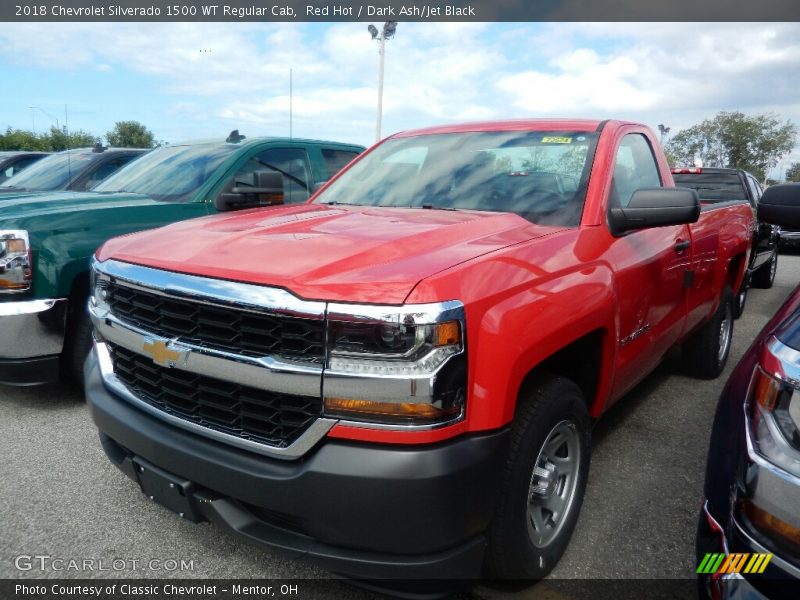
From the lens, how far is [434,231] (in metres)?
2.26


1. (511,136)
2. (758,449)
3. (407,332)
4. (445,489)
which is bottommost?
(445,489)

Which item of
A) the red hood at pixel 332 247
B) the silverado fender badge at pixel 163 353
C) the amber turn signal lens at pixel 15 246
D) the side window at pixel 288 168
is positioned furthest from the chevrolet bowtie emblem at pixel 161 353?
the side window at pixel 288 168

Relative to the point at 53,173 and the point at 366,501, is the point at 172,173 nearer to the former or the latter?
the point at 53,173

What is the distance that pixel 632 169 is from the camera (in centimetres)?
325

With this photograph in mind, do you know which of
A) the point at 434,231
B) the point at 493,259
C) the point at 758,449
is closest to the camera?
the point at 758,449

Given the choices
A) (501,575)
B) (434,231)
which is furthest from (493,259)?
(501,575)

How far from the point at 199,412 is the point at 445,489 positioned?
0.90 metres

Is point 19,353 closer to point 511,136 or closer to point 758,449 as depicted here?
point 511,136

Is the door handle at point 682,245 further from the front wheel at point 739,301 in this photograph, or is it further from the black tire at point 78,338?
the black tire at point 78,338

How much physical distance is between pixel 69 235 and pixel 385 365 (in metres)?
2.89

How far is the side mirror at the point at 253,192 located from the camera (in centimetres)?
398

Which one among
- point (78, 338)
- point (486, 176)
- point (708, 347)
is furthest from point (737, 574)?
point (78, 338)

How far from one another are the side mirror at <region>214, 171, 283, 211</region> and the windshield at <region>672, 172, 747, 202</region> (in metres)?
6.22

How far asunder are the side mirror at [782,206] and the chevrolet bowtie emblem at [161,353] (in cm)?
227
